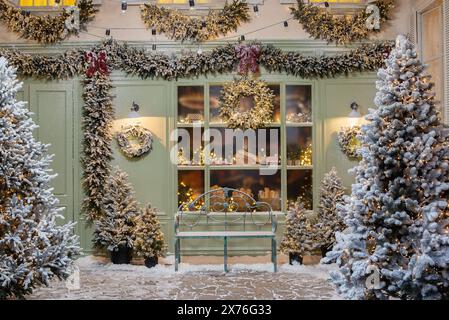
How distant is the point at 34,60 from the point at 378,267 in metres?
5.74

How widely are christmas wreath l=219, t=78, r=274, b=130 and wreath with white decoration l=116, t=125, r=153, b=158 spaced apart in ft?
4.05

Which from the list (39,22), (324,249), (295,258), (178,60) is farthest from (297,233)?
(39,22)

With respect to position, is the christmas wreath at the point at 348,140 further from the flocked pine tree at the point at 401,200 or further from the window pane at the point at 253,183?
the flocked pine tree at the point at 401,200

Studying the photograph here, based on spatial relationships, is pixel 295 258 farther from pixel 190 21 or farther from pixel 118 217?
pixel 190 21

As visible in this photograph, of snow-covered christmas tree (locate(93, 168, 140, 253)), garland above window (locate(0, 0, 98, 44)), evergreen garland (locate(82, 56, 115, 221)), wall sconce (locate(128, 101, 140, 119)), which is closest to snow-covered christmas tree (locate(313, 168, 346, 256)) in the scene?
snow-covered christmas tree (locate(93, 168, 140, 253))

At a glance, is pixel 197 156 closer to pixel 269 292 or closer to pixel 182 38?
pixel 182 38

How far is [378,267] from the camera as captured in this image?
4.35m

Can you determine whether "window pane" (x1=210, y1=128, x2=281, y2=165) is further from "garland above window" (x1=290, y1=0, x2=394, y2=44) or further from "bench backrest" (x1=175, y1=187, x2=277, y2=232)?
"garland above window" (x1=290, y1=0, x2=394, y2=44)

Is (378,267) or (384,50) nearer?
(378,267)

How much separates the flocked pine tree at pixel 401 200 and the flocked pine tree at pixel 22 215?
2.87 meters

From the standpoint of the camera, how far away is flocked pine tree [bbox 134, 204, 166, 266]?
664 cm

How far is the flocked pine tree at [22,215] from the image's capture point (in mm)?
4688

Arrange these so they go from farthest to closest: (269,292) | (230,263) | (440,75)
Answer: (230,263)
(440,75)
(269,292)
